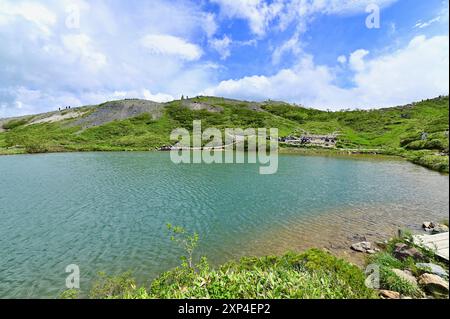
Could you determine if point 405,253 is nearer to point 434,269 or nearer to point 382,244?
point 434,269

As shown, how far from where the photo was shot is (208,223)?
22.6 meters

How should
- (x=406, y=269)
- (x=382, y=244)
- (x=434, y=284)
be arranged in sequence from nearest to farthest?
(x=434, y=284) < (x=406, y=269) < (x=382, y=244)

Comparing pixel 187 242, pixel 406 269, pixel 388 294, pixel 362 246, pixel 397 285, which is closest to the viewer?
pixel 388 294

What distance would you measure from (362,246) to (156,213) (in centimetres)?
1864

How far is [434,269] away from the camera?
1248cm

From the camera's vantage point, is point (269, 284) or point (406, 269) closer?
point (269, 284)

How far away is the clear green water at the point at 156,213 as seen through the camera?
16203mm

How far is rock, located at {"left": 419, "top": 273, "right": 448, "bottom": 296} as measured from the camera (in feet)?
35.2

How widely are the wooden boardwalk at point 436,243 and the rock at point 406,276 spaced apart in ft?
9.59

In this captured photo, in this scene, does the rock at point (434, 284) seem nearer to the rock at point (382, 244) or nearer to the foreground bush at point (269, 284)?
the foreground bush at point (269, 284)

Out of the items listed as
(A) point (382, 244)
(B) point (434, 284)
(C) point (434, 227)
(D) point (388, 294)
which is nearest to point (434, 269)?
(B) point (434, 284)

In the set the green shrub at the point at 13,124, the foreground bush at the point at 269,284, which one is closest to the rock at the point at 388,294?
the foreground bush at the point at 269,284

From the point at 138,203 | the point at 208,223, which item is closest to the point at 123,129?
the point at 138,203
